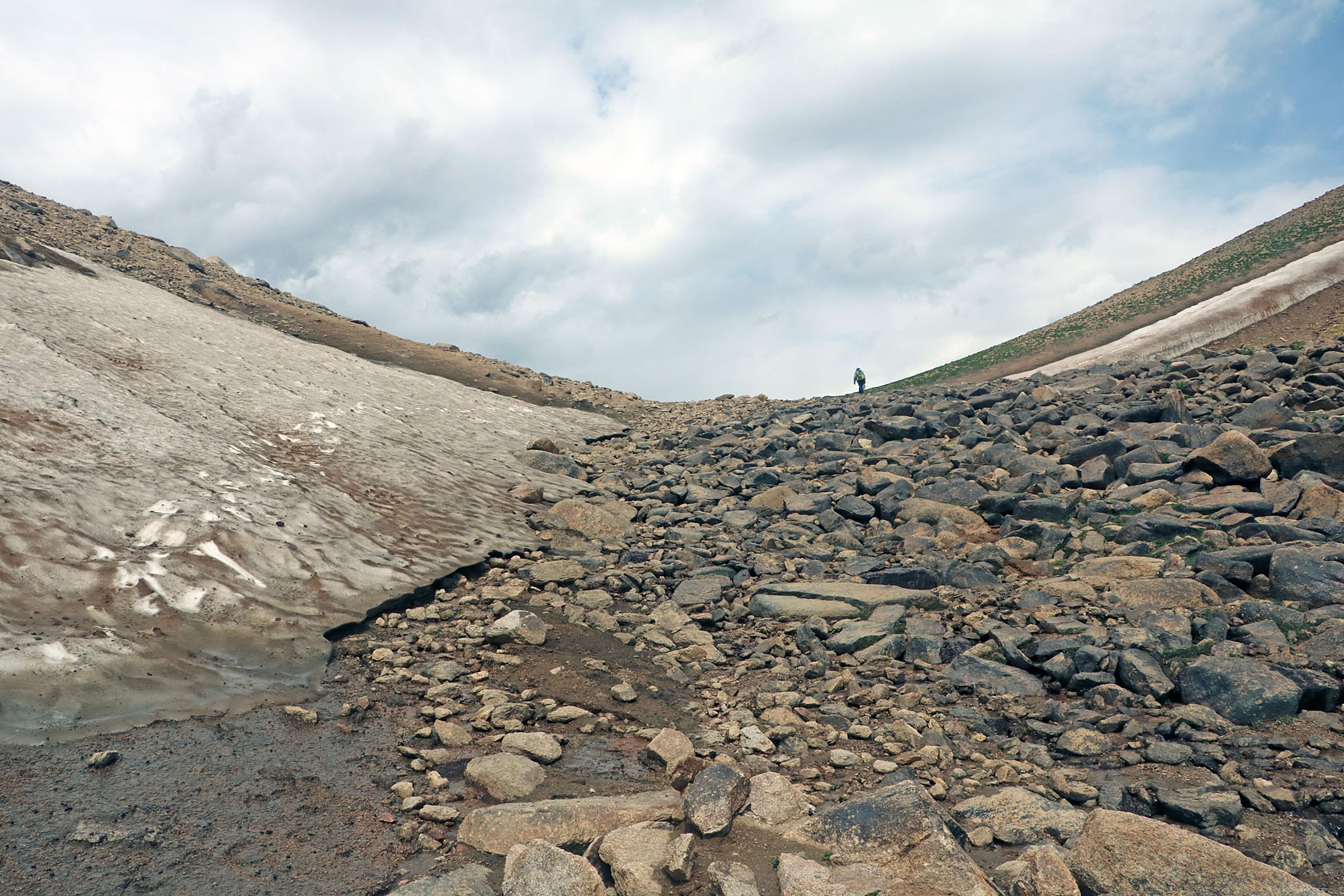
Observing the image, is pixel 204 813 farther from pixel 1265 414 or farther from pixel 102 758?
pixel 1265 414

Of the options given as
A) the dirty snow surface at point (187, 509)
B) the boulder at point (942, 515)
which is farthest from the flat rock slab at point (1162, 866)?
the boulder at point (942, 515)

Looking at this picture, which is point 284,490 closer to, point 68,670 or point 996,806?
point 68,670

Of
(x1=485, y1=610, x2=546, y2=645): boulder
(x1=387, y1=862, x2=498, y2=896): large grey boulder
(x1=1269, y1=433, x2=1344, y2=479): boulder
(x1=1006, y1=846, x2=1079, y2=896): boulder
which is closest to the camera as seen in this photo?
(x1=1006, y1=846, x2=1079, y2=896): boulder

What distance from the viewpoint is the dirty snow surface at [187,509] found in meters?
6.46

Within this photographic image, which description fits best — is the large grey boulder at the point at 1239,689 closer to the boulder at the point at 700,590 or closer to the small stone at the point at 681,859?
the small stone at the point at 681,859

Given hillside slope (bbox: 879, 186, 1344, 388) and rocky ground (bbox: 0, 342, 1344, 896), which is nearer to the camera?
rocky ground (bbox: 0, 342, 1344, 896)

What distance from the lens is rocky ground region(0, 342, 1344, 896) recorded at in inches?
174

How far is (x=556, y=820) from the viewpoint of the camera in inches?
195

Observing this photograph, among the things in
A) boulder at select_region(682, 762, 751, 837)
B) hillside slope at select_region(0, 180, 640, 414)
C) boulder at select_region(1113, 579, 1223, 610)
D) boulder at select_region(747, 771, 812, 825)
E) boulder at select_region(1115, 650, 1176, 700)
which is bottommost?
boulder at select_region(747, 771, 812, 825)

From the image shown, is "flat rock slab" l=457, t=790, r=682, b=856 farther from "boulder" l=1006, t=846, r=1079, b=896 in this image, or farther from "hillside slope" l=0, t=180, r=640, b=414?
"hillside slope" l=0, t=180, r=640, b=414

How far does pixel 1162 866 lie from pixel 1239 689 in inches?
122

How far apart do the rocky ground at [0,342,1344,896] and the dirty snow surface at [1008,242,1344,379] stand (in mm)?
16294

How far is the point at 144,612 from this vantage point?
7109 millimetres

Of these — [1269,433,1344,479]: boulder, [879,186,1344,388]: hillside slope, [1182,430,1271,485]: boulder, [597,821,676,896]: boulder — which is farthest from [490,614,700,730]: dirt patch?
[879,186,1344,388]: hillside slope
